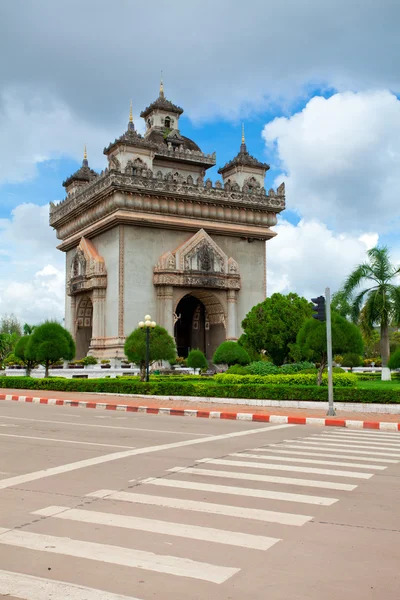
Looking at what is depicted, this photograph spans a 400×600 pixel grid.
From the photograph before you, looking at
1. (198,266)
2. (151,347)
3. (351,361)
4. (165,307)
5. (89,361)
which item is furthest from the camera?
(351,361)

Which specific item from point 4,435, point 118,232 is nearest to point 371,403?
point 4,435

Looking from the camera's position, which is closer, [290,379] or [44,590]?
[44,590]

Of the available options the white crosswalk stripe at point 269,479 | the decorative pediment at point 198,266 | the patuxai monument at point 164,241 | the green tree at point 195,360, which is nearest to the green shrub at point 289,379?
the green tree at point 195,360

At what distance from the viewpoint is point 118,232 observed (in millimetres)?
36906

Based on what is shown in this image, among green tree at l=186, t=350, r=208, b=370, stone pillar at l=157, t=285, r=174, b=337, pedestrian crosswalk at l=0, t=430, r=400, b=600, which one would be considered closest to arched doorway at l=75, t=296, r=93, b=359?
stone pillar at l=157, t=285, r=174, b=337

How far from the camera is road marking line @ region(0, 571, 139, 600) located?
4094 mm

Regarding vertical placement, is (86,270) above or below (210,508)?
above

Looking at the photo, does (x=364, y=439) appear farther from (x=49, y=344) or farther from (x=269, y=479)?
(x=49, y=344)

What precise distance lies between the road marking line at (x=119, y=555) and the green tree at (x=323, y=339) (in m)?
16.8

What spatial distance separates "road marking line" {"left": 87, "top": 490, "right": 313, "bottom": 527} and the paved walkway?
927 centimetres

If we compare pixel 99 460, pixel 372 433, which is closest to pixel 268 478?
pixel 99 460

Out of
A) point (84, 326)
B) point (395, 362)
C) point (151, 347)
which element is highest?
point (84, 326)

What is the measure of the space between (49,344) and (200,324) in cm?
1621

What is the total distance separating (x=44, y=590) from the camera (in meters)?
4.19
